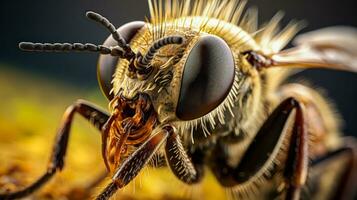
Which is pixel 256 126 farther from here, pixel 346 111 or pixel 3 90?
pixel 346 111

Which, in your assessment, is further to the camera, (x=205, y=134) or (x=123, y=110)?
(x=205, y=134)

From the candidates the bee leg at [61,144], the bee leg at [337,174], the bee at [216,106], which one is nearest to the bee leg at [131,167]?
the bee at [216,106]

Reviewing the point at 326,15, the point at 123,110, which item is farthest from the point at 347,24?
the point at 123,110

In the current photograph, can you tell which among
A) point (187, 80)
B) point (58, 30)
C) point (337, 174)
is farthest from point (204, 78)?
point (58, 30)

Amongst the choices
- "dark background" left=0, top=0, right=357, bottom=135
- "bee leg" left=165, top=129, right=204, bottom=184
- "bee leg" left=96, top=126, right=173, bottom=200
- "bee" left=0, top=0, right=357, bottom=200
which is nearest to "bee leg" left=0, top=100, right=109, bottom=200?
"bee" left=0, top=0, right=357, bottom=200

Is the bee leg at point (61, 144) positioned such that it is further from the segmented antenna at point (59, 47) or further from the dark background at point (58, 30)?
the dark background at point (58, 30)
